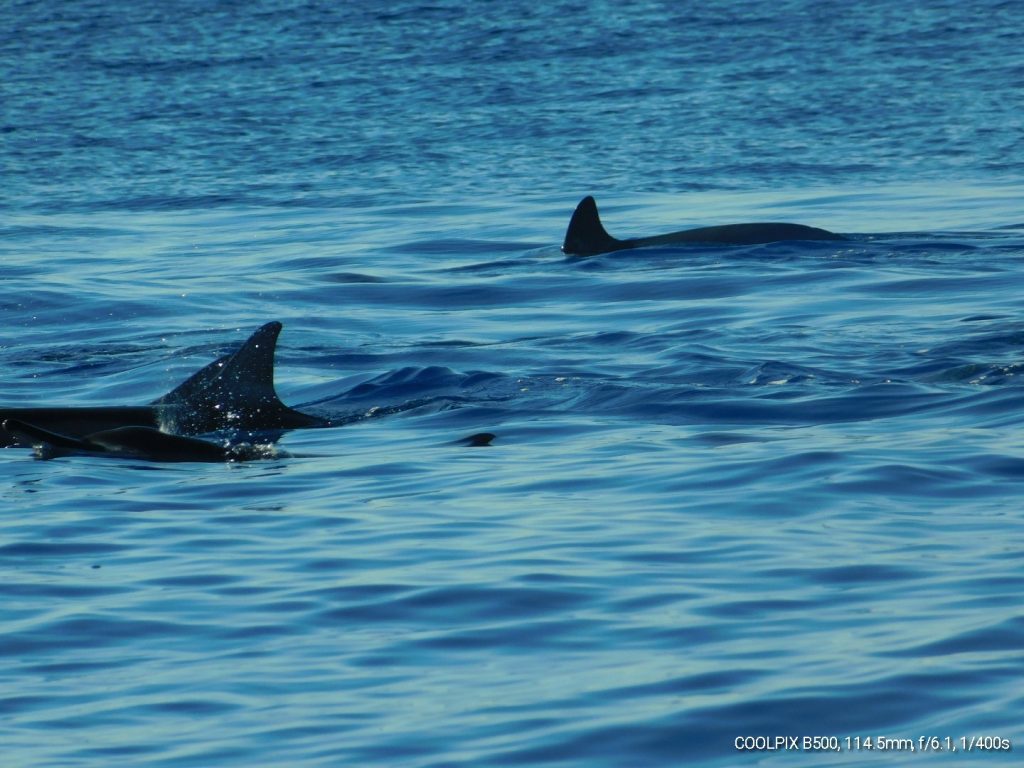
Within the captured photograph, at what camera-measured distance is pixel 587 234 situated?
19.5 meters

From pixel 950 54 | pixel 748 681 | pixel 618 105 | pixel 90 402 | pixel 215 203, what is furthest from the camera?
pixel 950 54

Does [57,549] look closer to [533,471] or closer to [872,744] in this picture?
[533,471]

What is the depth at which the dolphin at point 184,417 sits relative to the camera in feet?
33.8

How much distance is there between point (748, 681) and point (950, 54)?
3343 cm

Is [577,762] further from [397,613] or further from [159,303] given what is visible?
[159,303]

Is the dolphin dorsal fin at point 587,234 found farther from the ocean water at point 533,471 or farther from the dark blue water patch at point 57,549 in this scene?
the dark blue water patch at point 57,549

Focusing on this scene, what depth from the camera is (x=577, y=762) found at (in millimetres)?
5355

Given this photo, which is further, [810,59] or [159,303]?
[810,59]

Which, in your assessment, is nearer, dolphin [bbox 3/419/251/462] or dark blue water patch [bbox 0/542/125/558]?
dark blue water patch [bbox 0/542/125/558]

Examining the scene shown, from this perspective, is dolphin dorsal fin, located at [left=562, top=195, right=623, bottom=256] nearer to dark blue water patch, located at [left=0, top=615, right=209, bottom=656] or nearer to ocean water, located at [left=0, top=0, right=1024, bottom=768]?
ocean water, located at [left=0, top=0, right=1024, bottom=768]

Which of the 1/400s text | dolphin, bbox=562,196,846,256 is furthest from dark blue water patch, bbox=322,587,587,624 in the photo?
dolphin, bbox=562,196,846,256

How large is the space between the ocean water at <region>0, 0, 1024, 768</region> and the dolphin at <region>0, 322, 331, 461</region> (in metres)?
0.20

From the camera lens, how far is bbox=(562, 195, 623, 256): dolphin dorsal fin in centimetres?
1933

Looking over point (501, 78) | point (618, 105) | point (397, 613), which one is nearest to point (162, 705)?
point (397, 613)
